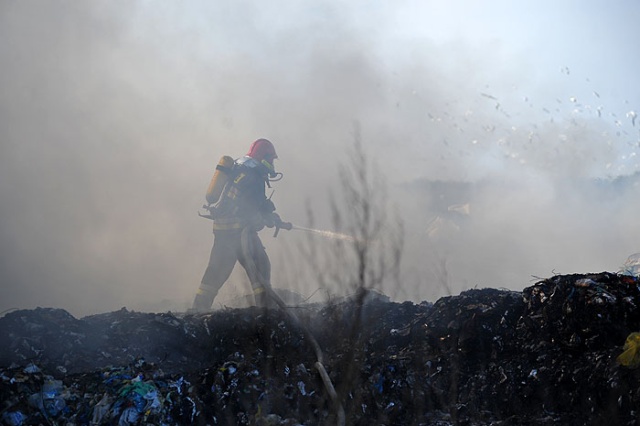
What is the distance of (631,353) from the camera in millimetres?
3885

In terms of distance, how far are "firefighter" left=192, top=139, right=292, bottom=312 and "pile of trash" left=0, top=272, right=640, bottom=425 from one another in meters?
2.29

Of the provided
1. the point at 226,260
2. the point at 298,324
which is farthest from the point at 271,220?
the point at 298,324

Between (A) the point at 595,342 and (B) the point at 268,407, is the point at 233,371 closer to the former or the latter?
(B) the point at 268,407

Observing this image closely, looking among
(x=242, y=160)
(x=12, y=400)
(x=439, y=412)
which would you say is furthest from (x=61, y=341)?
(x=242, y=160)

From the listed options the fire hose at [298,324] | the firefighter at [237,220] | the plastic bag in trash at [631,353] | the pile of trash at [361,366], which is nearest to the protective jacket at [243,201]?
the firefighter at [237,220]

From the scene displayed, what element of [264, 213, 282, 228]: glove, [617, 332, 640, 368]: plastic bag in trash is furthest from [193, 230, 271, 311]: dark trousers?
[617, 332, 640, 368]: plastic bag in trash

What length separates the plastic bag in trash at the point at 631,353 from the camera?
12.7ft

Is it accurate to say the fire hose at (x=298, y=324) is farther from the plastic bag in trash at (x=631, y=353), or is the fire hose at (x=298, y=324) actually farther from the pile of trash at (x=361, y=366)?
the plastic bag in trash at (x=631, y=353)

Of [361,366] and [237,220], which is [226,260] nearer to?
[237,220]

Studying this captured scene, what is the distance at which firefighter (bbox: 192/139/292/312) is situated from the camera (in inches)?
326

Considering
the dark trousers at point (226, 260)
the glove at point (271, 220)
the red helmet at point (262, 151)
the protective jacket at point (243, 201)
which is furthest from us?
the red helmet at point (262, 151)

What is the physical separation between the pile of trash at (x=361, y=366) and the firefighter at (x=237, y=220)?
2.29 m

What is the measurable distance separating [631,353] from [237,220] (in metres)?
5.92

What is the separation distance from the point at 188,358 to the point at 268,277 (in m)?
2.84
